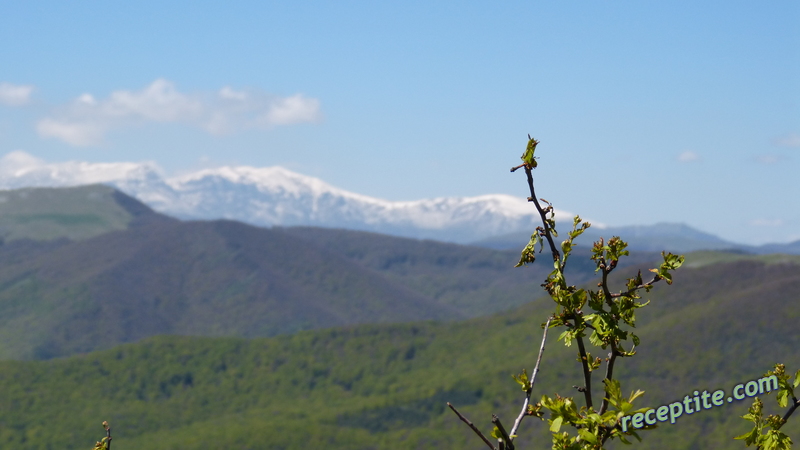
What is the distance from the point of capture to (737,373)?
17975 centimetres

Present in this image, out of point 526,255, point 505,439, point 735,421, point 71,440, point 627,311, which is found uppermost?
point 526,255

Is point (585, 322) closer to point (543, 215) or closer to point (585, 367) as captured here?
point (585, 367)

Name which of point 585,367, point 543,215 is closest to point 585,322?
point 585,367

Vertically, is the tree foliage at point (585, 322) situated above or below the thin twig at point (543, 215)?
below

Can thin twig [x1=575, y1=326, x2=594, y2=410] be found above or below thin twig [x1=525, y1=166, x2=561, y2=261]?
below

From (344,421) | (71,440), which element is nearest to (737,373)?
(344,421)

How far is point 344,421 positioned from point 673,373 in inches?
2702

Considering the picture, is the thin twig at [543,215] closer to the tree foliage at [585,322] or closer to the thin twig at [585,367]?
the tree foliage at [585,322]

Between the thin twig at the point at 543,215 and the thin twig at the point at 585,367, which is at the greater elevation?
the thin twig at the point at 543,215

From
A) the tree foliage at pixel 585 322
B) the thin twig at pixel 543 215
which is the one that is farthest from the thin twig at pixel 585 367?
the thin twig at pixel 543 215

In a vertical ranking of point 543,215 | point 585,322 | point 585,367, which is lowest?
point 585,367

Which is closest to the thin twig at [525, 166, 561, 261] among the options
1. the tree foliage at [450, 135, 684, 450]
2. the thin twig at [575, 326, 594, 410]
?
the tree foliage at [450, 135, 684, 450]

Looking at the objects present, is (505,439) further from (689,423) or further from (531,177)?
(689,423)

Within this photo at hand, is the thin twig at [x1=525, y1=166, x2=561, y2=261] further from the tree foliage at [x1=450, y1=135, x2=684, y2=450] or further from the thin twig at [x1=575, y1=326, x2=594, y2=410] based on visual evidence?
the thin twig at [x1=575, y1=326, x2=594, y2=410]
